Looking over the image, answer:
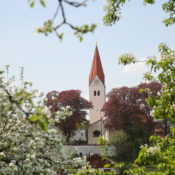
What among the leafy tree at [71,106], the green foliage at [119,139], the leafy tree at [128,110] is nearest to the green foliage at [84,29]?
the green foliage at [119,139]

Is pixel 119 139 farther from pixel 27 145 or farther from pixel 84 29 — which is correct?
pixel 84 29

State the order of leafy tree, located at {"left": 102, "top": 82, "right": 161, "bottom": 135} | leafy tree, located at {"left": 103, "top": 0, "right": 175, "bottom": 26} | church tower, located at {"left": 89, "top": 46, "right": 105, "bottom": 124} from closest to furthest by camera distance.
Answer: leafy tree, located at {"left": 103, "top": 0, "right": 175, "bottom": 26} < leafy tree, located at {"left": 102, "top": 82, "right": 161, "bottom": 135} < church tower, located at {"left": 89, "top": 46, "right": 105, "bottom": 124}

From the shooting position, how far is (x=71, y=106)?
35469 mm

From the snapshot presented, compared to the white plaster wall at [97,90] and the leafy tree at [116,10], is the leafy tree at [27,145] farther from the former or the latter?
the white plaster wall at [97,90]

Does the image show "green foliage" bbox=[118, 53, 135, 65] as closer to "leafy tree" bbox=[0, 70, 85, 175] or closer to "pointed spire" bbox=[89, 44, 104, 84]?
"leafy tree" bbox=[0, 70, 85, 175]

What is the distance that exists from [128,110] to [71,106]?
9.79 m

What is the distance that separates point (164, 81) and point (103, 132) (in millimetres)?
35211

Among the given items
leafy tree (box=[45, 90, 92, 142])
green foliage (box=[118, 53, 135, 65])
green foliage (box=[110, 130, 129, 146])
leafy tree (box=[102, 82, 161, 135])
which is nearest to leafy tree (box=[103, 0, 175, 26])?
green foliage (box=[118, 53, 135, 65])

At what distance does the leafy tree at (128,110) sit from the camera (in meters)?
29.2

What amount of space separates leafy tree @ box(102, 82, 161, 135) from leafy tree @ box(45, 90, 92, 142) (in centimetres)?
529

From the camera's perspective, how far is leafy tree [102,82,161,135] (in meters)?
29.2

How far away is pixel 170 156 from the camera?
14.4 ft

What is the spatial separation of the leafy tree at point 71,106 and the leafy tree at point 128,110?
529 cm

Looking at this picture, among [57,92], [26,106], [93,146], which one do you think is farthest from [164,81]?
[57,92]
